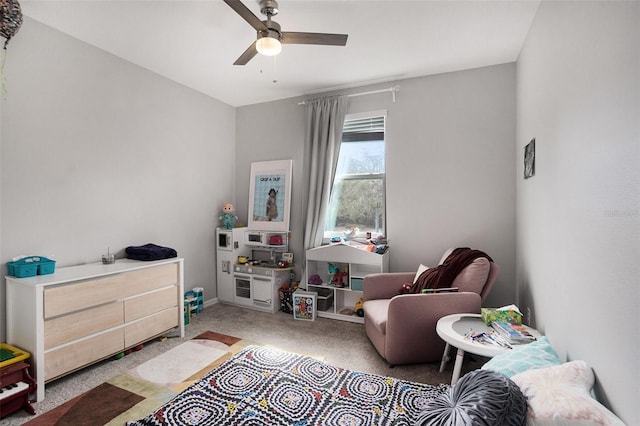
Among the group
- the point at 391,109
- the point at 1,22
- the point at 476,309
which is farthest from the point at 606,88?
the point at 1,22

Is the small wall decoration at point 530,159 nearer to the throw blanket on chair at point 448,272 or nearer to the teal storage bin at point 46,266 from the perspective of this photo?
the throw blanket on chair at point 448,272

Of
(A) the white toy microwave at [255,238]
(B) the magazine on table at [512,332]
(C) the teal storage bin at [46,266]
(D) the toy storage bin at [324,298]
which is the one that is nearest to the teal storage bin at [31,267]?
(C) the teal storage bin at [46,266]

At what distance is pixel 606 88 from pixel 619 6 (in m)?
0.27

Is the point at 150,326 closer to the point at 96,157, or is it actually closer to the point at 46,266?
the point at 46,266

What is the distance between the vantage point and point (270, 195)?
13.5ft

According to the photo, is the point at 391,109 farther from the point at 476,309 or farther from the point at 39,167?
the point at 39,167

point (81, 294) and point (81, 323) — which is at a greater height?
point (81, 294)

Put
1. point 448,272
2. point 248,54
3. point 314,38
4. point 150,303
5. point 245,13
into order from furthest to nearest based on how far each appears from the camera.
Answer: point 150,303
point 448,272
point 248,54
point 314,38
point 245,13

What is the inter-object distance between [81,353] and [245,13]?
267cm

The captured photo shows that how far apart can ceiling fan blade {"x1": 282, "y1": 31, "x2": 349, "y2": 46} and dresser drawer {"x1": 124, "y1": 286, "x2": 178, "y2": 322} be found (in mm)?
2446

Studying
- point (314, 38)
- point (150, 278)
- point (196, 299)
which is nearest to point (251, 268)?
point (196, 299)

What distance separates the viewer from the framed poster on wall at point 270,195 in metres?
4.01

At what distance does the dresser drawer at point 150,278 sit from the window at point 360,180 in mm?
1796

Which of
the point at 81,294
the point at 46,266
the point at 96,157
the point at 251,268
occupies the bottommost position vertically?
the point at 251,268
